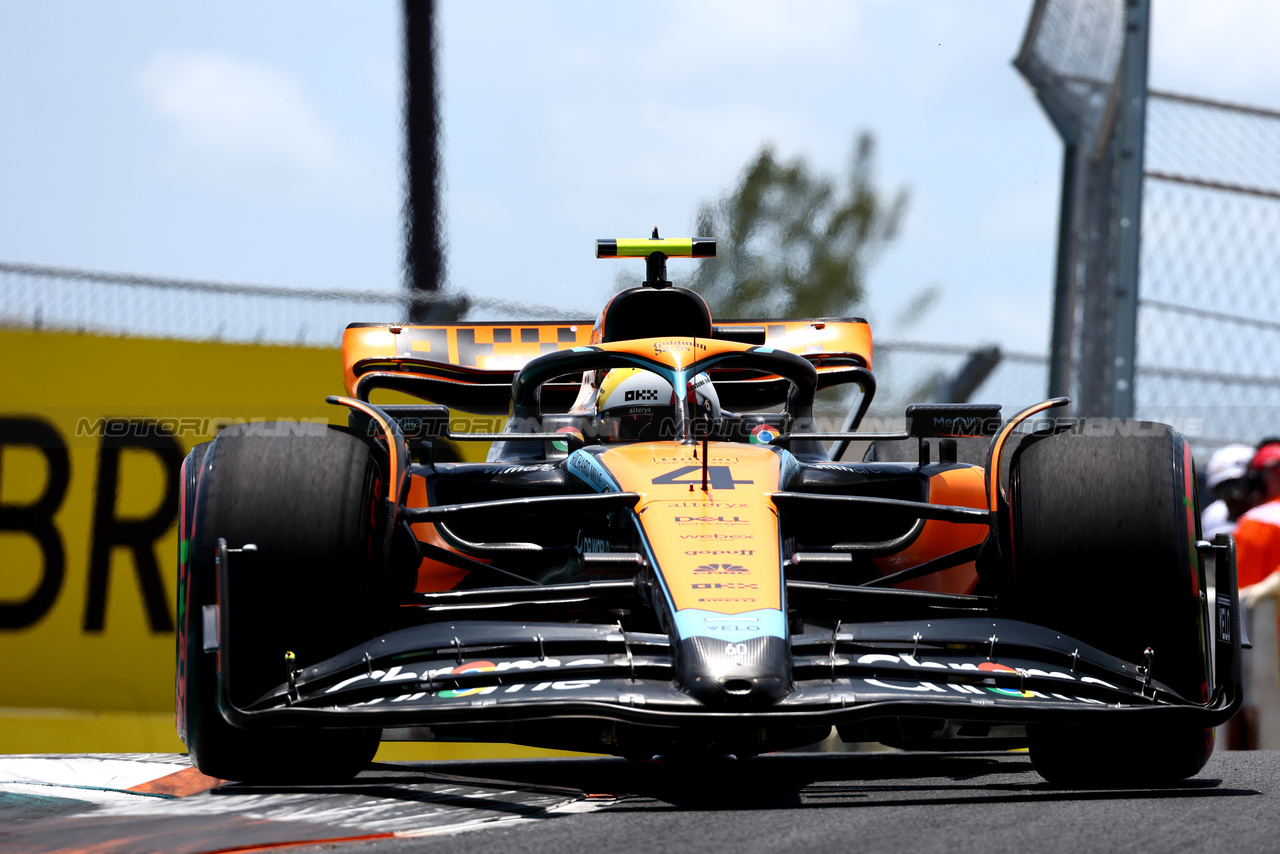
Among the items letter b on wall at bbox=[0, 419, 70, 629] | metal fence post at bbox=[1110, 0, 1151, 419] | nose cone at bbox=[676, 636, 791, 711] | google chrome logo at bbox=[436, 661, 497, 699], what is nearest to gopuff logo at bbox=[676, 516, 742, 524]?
nose cone at bbox=[676, 636, 791, 711]

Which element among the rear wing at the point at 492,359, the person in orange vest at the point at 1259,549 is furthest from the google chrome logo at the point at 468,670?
the person in orange vest at the point at 1259,549

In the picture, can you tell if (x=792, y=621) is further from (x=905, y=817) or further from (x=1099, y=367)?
(x=1099, y=367)

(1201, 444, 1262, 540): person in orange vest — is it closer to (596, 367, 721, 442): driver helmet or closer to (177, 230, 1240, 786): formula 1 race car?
(177, 230, 1240, 786): formula 1 race car

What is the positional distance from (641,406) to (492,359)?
1.78 metres

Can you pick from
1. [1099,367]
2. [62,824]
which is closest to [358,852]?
[62,824]

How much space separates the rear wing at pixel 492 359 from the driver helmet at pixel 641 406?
1.27 metres

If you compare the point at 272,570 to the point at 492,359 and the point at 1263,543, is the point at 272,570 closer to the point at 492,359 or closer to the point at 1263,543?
the point at 492,359

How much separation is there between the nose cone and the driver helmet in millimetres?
1679

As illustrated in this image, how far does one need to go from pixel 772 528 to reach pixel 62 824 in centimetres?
186

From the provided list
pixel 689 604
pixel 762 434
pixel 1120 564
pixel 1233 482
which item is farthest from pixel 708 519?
pixel 1233 482

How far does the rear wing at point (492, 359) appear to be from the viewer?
22.3 ft

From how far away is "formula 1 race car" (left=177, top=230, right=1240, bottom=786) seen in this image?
3623mm

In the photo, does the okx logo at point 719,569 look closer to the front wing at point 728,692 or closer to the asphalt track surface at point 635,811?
the front wing at point 728,692

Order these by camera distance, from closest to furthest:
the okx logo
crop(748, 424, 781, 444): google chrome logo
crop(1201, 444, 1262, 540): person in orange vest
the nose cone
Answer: the nose cone < the okx logo < crop(748, 424, 781, 444): google chrome logo < crop(1201, 444, 1262, 540): person in orange vest
